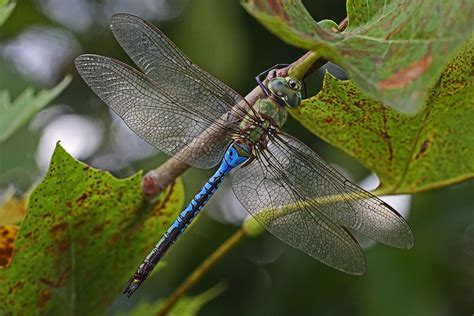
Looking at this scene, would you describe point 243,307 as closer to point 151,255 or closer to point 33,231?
point 151,255

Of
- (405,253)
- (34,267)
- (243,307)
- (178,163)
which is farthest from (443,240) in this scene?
(34,267)

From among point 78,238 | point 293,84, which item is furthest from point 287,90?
point 78,238

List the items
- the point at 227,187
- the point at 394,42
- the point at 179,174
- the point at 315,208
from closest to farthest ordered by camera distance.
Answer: the point at 394,42
the point at 179,174
the point at 315,208
the point at 227,187

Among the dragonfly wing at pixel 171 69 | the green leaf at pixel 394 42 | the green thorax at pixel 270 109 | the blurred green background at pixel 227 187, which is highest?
the green leaf at pixel 394 42

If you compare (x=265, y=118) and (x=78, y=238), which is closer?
(x=78, y=238)

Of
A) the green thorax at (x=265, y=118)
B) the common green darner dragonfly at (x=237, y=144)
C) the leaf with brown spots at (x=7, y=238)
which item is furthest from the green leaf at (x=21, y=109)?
the green thorax at (x=265, y=118)

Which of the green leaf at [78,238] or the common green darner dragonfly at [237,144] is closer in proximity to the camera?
the green leaf at [78,238]

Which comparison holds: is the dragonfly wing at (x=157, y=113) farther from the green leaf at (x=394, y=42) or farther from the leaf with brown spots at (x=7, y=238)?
the green leaf at (x=394, y=42)

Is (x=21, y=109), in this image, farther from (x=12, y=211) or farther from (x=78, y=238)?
(x=78, y=238)
